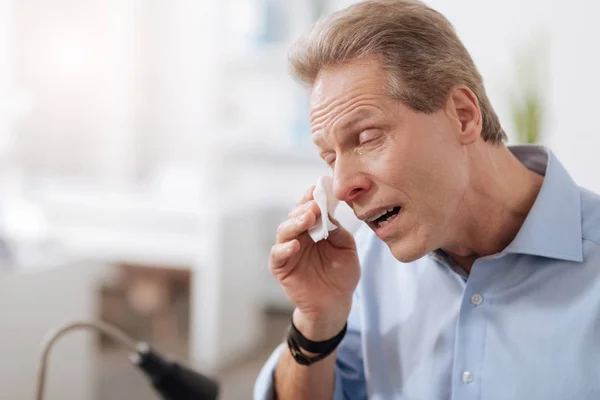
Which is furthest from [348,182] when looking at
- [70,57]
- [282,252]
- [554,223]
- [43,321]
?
[70,57]

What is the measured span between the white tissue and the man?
18 millimetres

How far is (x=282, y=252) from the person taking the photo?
1.33 m

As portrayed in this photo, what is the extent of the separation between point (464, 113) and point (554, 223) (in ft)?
0.75

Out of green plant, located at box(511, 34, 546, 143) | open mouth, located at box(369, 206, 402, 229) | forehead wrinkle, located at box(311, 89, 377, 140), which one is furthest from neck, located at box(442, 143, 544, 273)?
green plant, located at box(511, 34, 546, 143)

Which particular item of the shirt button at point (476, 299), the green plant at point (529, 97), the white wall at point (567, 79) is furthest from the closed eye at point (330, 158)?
the white wall at point (567, 79)

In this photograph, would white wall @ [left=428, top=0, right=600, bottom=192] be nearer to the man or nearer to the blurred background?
the blurred background

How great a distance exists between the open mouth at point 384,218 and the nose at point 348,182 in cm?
5

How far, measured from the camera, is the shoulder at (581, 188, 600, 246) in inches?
48.4

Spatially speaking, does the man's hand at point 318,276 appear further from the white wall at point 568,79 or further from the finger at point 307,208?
the white wall at point 568,79

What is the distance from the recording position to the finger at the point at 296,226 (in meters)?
1.30

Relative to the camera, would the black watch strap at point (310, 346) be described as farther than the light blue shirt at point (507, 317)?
Yes

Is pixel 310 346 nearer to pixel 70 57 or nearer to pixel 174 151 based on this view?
pixel 174 151

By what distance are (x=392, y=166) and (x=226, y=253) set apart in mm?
2917

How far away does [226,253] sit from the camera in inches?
158
